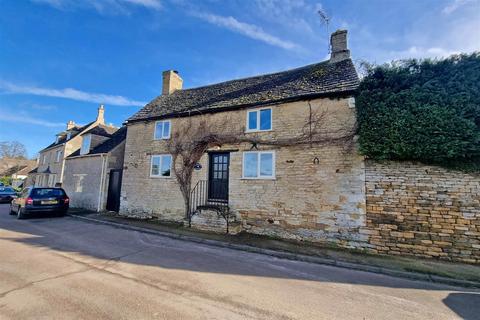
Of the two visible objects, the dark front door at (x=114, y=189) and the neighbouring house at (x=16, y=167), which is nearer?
the dark front door at (x=114, y=189)

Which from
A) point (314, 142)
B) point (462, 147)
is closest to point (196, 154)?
point (314, 142)

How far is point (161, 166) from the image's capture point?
42.6 feet

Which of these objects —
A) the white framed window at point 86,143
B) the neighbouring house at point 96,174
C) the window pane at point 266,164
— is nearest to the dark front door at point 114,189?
the neighbouring house at point 96,174

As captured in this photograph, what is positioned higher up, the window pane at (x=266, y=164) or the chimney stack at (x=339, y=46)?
the chimney stack at (x=339, y=46)

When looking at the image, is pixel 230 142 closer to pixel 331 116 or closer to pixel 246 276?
pixel 331 116

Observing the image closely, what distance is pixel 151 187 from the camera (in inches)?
513

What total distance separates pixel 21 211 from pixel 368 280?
1653 cm

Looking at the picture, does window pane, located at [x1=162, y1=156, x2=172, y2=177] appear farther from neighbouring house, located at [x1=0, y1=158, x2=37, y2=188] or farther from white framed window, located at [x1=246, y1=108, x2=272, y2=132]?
neighbouring house, located at [x1=0, y1=158, x2=37, y2=188]

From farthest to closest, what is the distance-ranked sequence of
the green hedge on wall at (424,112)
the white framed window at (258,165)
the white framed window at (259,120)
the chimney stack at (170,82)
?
the chimney stack at (170,82) → the white framed window at (259,120) → the white framed window at (258,165) → the green hedge on wall at (424,112)

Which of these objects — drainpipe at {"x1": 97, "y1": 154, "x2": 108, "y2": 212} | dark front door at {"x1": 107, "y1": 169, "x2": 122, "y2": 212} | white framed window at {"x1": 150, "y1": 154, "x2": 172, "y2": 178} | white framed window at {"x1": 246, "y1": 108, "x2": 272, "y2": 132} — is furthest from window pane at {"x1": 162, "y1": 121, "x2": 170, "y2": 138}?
drainpipe at {"x1": 97, "y1": 154, "x2": 108, "y2": 212}

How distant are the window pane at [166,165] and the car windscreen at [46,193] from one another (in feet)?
21.3

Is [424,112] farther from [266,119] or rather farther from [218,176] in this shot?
[218,176]

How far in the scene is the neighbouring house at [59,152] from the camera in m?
21.6

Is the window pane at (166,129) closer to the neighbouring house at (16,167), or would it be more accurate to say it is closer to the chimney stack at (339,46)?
the chimney stack at (339,46)
